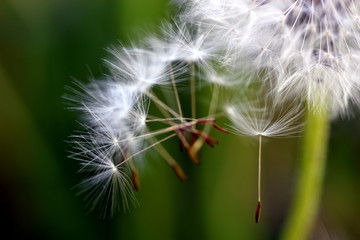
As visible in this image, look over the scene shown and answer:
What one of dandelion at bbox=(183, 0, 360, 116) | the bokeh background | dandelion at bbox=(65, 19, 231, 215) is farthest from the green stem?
the bokeh background

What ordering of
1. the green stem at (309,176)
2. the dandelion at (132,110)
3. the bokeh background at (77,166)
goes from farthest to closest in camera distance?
the bokeh background at (77,166), the green stem at (309,176), the dandelion at (132,110)

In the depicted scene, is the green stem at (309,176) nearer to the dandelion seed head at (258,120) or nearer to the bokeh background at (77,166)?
the dandelion seed head at (258,120)

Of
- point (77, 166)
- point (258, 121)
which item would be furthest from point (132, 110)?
point (77, 166)

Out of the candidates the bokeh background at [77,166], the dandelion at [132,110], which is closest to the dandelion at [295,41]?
the dandelion at [132,110]

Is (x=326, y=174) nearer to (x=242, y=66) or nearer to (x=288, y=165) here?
(x=288, y=165)

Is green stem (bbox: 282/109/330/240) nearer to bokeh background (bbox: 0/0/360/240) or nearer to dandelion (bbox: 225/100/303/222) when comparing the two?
dandelion (bbox: 225/100/303/222)

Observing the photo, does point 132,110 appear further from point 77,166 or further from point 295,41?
point 77,166

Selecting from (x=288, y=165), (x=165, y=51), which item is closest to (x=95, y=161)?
(x=165, y=51)
